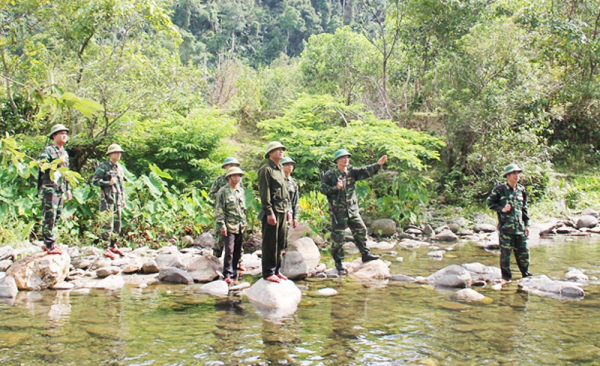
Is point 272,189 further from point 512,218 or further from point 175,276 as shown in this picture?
point 512,218

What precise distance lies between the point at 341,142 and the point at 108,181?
6.14 meters

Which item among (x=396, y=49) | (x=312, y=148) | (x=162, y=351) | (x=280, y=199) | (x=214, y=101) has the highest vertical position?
(x=396, y=49)

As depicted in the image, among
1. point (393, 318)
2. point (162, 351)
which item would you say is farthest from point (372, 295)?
point (162, 351)

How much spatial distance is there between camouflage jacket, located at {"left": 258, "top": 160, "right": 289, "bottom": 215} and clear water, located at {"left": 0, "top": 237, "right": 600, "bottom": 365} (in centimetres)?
124

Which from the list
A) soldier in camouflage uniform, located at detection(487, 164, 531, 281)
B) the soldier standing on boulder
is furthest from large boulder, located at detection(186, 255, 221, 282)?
soldier in camouflage uniform, located at detection(487, 164, 531, 281)

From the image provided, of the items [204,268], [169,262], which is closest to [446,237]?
[204,268]

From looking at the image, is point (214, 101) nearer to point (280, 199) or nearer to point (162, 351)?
point (280, 199)

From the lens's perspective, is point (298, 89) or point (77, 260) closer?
point (77, 260)

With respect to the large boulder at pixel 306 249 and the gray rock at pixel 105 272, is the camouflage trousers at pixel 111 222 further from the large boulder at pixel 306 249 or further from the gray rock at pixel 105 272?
the large boulder at pixel 306 249

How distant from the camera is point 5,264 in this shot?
742 cm

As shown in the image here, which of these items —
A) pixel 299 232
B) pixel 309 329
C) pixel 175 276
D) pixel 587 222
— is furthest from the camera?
pixel 587 222

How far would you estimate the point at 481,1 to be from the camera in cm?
1659

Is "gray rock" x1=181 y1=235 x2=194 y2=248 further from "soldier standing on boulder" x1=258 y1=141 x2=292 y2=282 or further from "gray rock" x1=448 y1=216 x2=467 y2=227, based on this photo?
"gray rock" x1=448 y1=216 x2=467 y2=227

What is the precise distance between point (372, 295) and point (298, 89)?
1650cm
